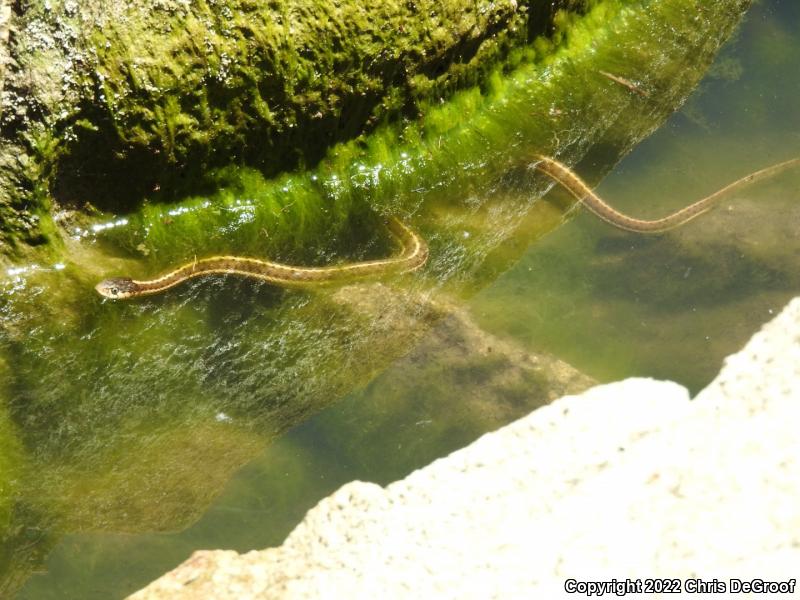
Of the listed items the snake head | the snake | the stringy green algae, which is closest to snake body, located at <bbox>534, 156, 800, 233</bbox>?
the snake

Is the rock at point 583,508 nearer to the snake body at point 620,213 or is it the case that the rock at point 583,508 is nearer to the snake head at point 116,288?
the snake head at point 116,288

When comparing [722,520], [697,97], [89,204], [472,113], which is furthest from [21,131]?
[697,97]

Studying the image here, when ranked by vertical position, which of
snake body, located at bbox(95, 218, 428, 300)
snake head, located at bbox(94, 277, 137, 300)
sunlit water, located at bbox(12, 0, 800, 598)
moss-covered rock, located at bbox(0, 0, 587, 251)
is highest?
moss-covered rock, located at bbox(0, 0, 587, 251)

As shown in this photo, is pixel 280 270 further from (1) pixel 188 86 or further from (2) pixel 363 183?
(1) pixel 188 86

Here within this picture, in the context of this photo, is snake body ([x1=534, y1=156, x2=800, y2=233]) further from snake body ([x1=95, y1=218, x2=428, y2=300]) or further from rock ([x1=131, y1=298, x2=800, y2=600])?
rock ([x1=131, y1=298, x2=800, y2=600])

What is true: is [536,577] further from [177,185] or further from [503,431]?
[177,185]

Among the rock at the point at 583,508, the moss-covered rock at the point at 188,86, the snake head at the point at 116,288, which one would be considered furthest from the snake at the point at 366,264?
the rock at the point at 583,508
